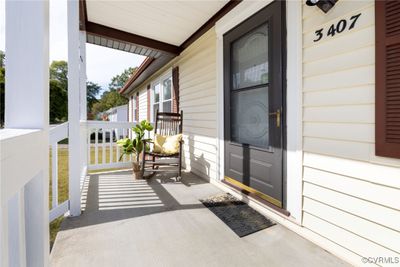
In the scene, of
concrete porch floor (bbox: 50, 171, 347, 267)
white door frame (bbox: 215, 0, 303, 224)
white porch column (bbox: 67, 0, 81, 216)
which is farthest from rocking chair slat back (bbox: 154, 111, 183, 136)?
white door frame (bbox: 215, 0, 303, 224)

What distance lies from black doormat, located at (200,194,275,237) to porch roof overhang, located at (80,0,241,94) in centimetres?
246

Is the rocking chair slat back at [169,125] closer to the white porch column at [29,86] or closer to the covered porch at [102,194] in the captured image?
the covered porch at [102,194]

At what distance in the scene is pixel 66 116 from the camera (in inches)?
→ 92.4

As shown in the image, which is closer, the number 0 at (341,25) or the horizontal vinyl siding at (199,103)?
the number 0 at (341,25)

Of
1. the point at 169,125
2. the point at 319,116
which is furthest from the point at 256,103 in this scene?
the point at 169,125

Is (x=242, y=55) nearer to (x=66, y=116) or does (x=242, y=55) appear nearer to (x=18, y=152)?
(x=66, y=116)

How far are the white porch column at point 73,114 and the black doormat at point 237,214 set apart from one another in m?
1.40

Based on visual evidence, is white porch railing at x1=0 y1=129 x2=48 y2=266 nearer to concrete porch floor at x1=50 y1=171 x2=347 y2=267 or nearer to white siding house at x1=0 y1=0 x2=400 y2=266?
white siding house at x1=0 y1=0 x2=400 y2=266

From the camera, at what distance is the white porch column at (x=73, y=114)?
A: 228cm

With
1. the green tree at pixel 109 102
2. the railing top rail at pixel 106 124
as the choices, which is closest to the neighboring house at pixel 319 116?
the railing top rail at pixel 106 124

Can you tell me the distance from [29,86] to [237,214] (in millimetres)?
2111

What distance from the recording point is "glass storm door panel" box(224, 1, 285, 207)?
2.22 metres

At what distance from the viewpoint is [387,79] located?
138cm

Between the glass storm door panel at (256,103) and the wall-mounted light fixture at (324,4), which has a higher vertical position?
the wall-mounted light fixture at (324,4)
